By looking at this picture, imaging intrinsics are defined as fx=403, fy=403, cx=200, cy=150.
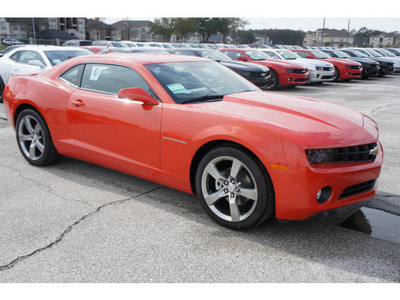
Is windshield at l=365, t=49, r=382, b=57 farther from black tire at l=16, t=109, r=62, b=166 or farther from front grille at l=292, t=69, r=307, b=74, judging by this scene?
black tire at l=16, t=109, r=62, b=166

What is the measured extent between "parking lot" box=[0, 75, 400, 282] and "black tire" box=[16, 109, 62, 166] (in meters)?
0.44

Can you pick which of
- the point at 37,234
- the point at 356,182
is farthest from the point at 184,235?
the point at 356,182

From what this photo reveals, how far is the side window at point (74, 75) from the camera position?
15.3 ft

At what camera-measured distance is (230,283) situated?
265cm

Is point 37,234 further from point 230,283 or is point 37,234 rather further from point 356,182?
point 356,182

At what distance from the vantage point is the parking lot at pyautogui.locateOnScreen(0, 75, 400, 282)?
2773 millimetres

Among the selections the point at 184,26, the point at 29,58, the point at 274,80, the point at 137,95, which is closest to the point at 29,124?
the point at 137,95

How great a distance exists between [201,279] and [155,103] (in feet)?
5.79

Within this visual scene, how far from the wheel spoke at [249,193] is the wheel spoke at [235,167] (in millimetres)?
135

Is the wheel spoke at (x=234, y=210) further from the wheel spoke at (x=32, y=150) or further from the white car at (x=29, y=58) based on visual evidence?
the white car at (x=29, y=58)

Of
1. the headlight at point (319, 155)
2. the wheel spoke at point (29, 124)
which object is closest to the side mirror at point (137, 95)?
the headlight at point (319, 155)

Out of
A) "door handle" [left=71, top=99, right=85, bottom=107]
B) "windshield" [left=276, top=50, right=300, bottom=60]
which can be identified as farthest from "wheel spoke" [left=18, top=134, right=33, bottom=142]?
"windshield" [left=276, top=50, right=300, bottom=60]

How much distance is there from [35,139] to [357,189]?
384 centimetres

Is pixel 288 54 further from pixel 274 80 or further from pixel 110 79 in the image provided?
pixel 110 79
